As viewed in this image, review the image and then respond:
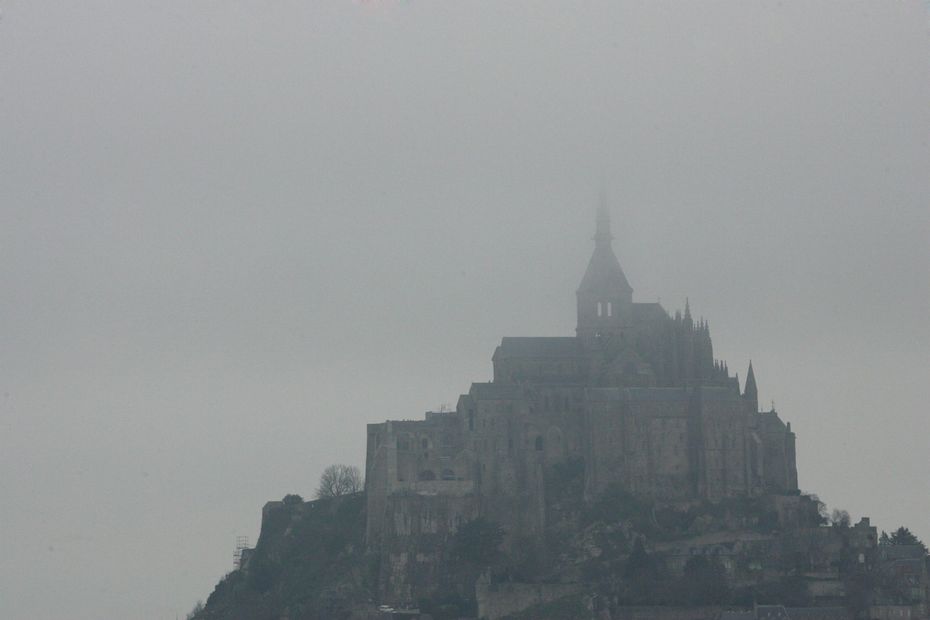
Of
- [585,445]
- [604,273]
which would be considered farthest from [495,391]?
[604,273]

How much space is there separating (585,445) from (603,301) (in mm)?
9550

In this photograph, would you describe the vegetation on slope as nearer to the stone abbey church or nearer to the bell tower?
the stone abbey church

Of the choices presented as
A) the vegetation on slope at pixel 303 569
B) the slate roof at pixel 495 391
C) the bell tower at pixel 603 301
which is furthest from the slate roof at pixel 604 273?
the vegetation on slope at pixel 303 569

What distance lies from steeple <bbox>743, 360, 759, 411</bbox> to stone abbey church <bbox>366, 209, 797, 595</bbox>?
66 mm

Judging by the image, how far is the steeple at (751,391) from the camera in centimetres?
10556

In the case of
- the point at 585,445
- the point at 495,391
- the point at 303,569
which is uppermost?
the point at 495,391

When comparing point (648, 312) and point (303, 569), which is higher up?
point (648, 312)

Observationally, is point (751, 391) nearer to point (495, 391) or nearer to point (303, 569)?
point (495, 391)

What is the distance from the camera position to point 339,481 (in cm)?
11875

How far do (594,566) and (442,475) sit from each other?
891cm

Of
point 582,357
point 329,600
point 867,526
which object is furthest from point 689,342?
point 329,600

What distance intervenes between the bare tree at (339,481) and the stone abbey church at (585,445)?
31.5ft

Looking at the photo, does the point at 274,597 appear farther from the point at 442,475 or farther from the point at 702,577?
the point at 702,577

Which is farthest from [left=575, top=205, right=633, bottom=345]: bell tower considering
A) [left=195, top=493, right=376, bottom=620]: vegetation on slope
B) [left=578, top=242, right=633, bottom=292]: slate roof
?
[left=195, top=493, right=376, bottom=620]: vegetation on slope
